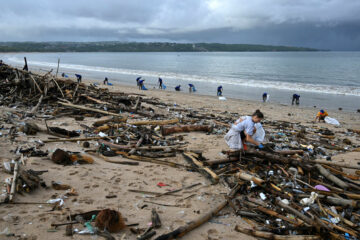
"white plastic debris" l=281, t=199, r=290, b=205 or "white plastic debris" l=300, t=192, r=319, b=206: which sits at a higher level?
"white plastic debris" l=300, t=192, r=319, b=206

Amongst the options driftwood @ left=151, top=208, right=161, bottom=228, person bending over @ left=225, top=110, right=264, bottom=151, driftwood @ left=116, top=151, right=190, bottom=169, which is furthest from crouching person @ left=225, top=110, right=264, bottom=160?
driftwood @ left=151, top=208, right=161, bottom=228

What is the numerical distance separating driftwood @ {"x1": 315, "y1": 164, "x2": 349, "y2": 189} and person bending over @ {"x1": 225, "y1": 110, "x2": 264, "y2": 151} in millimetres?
1384

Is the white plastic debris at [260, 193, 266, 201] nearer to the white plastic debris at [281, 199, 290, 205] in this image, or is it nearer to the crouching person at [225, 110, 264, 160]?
the white plastic debris at [281, 199, 290, 205]

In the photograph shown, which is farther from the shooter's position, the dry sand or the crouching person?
the crouching person

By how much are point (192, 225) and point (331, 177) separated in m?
3.37

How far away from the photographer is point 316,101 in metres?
22.4

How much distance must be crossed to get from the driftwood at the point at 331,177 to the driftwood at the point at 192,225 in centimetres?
249

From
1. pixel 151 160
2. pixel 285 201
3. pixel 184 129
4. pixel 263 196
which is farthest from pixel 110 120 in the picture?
pixel 285 201

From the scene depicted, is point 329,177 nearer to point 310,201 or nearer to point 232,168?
point 310,201

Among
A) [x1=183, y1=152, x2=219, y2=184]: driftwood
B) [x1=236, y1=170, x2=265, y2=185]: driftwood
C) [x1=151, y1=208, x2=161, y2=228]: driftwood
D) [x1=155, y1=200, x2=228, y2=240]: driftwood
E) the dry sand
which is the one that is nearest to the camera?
[x1=155, y1=200, x2=228, y2=240]: driftwood

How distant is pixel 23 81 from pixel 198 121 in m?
8.49

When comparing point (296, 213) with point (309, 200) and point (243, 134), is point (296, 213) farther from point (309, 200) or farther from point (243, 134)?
point (243, 134)

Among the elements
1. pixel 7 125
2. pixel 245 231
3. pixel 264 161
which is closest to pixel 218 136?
pixel 264 161

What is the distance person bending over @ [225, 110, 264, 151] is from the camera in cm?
621
